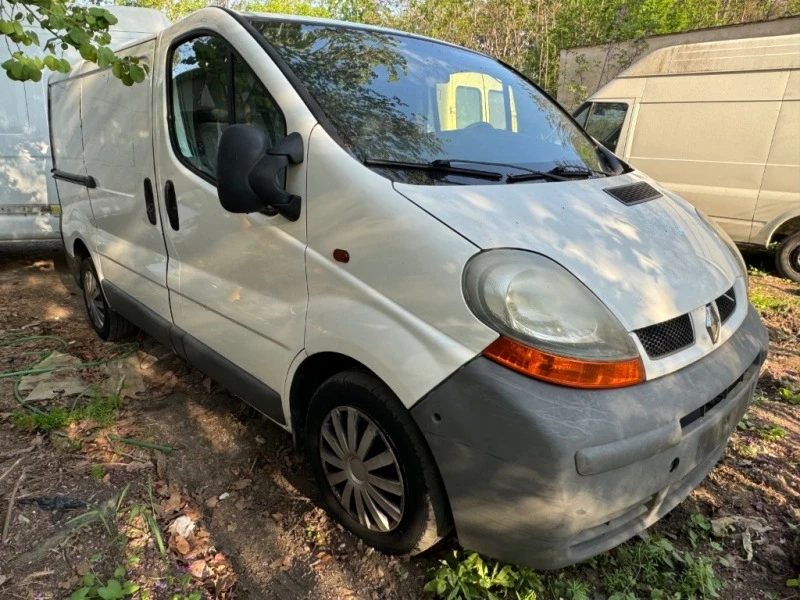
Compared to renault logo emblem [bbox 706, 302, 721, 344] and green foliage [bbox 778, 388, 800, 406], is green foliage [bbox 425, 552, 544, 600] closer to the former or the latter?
renault logo emblem [bbox 706, 302, 721, 344]

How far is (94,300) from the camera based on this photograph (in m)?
4.17

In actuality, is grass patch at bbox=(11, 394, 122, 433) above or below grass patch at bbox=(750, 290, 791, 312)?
below

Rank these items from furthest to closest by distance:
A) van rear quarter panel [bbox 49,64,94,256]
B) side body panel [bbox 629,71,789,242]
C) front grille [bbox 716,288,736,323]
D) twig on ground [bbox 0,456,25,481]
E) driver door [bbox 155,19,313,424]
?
side body panel [bbox 629,71,789,242], van rear quarter panel [bbox 49,64,94,256], twig on ground [bbox 0,456,25,481], driver door [bbox 155,19,313,424], front grille [bbox 716,288,736,323]

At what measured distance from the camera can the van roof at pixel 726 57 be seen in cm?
573

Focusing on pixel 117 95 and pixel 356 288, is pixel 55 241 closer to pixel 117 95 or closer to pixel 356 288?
pixel 117 95

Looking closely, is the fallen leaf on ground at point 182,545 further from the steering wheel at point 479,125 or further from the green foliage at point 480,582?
the steering wheel at point 479,125

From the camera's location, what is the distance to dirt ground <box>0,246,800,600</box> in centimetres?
206

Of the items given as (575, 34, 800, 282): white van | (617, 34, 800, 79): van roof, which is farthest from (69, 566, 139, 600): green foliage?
(617, 34, 800, 79): van roof

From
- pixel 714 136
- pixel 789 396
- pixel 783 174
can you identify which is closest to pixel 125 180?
pixel 789 396

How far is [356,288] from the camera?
1.89 metres

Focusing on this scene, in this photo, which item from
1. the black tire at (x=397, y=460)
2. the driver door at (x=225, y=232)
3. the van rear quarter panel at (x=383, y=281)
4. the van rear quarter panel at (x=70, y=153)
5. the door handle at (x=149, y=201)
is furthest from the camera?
the van rear quarter panel at (x=70, y=153)

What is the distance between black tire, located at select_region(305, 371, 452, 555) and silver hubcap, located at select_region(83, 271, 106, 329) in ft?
8.70

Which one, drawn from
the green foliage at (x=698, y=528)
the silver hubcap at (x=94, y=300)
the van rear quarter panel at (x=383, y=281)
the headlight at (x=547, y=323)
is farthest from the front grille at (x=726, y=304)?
the silver hubcap at (x=94, y=300)

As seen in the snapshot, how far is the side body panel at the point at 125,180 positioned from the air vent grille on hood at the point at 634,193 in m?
2.17
